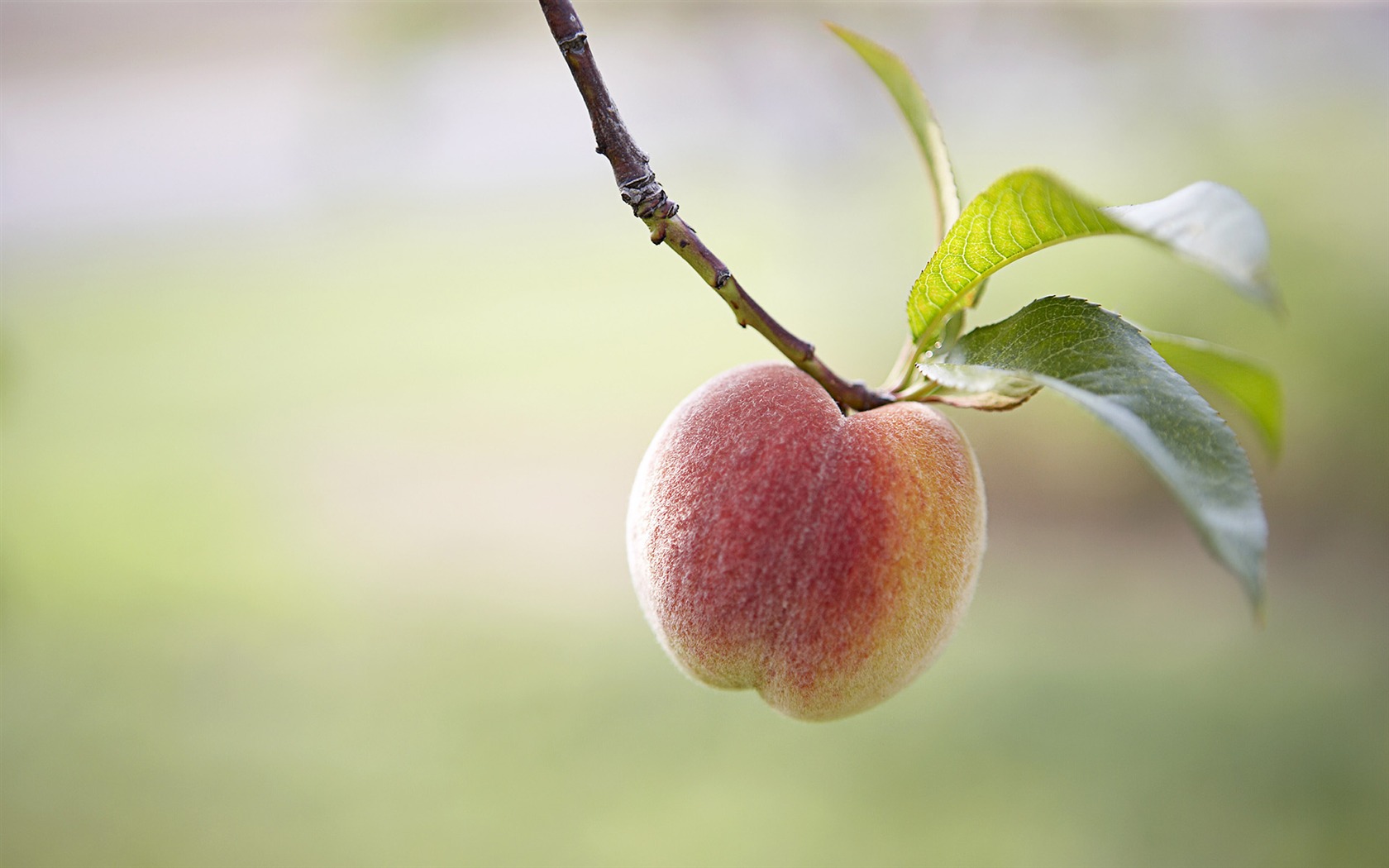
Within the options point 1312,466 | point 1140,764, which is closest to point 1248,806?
point 1140,764

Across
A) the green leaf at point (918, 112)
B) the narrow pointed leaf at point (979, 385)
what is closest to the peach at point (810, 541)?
the narrow pointed leaf at point (979, 385)

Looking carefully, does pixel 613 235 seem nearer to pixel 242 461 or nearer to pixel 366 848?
pixel 242 461

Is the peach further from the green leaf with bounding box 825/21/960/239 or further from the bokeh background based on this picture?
the bokeh background

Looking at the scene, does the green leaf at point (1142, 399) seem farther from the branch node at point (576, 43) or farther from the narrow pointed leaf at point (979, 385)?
the branch node at point (576, 43)

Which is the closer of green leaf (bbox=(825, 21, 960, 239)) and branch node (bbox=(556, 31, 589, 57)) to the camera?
branch node (bbox=(556, 31, 589, 57))

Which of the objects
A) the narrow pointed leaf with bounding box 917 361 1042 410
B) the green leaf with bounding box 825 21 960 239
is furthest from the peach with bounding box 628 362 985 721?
the green leaf with bounding box 825 21 960 239

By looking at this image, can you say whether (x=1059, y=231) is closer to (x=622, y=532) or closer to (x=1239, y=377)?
(x=1239, y=377)
